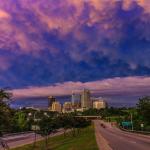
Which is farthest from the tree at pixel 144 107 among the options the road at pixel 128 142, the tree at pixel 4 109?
the tree at pixel 4 109

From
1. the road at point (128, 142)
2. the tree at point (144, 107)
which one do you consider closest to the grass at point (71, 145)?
the road at point (128, 142)

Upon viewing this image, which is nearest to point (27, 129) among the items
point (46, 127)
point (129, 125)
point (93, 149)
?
point (129, 125)

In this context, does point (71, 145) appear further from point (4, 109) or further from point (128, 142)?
point (4, 109)

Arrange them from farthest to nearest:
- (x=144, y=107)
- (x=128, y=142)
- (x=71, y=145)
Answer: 1. (x=144, y=107)
2. (x=128, y=142)
3. (x=71, y=145)

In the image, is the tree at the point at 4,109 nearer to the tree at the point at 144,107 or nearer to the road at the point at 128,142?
the road at the point at 128,142

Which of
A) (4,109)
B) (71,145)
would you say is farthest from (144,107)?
(4,109)

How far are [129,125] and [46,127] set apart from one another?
97.5m

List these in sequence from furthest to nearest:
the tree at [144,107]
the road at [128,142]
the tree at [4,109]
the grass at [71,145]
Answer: the tree at [144,107] < the grass at [71,145] < the road at [128,142] < the tree at [4,109]

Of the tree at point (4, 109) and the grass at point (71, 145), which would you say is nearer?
the tree at point (4, 109)

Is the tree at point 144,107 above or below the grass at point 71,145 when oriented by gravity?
above

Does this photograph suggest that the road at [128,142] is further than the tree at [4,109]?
Yes

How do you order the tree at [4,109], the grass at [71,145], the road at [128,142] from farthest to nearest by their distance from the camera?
the grass at [71,145]
the road at [128,142]
the tree at [4,109]

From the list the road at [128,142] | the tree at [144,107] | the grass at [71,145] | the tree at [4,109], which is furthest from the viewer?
the tree at [144,107]

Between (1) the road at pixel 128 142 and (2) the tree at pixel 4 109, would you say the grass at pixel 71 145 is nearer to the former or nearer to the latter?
(1) the road at pixel 128 142
